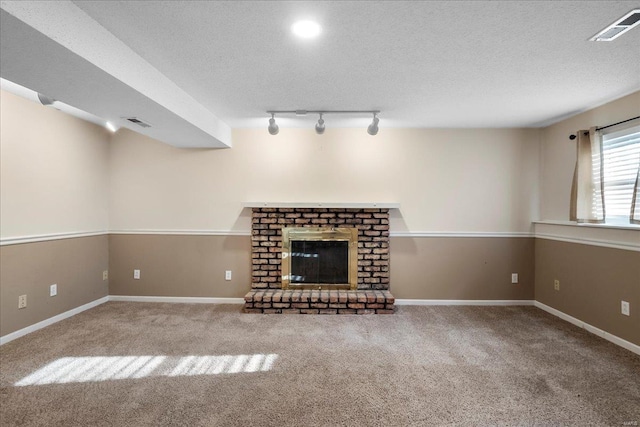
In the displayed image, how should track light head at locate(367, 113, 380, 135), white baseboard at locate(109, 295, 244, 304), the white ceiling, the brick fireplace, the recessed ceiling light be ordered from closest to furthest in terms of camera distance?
1. the white ceiling
2. the recessed ceiling light
3. track light head at locate(367, 113, 380, 135)
4. the brick fireplace
5. white baseboard at locate(109, 295, 244, 304)

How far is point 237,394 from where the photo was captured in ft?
6.94

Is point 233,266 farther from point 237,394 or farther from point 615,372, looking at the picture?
point 615,372

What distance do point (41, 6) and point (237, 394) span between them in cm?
234

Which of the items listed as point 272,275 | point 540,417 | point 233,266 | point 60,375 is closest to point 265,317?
point 272,275

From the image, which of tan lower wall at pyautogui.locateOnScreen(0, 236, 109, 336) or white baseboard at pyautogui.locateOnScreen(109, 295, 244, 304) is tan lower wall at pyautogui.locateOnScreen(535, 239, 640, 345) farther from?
tan lower wall at pyautogui.locateOnScreen(0, 236, 109, 336)

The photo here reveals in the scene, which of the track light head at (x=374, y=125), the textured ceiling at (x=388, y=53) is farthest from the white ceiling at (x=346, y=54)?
the track light head at (x=374, y=125)

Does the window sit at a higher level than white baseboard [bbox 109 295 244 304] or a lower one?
higher

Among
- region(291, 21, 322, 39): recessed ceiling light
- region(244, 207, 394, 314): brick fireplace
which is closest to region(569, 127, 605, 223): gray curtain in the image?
region(244, 207, 394, 314): brick fireplace

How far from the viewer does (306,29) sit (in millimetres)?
1862

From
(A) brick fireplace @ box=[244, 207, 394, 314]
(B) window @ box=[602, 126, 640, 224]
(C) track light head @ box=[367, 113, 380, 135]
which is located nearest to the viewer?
(B) window @ box=[602, 126, 640, 224]

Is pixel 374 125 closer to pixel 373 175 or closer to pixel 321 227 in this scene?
pixel 373 175

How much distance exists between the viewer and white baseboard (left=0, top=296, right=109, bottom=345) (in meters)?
2.95

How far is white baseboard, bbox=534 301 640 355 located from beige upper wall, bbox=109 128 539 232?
3.24ft

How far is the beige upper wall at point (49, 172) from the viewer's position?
300 cm
